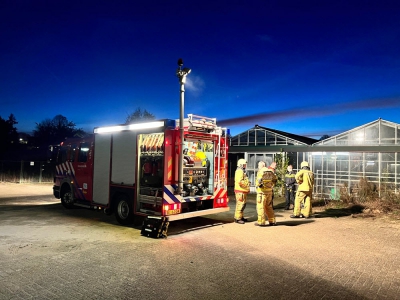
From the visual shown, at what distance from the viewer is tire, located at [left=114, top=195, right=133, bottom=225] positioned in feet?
27.1

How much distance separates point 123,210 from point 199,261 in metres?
3.78

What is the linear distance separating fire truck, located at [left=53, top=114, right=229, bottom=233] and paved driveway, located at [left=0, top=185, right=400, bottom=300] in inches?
24.7

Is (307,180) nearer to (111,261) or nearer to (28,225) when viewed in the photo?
(111,261)

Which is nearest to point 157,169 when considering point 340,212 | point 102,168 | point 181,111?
point 181,111

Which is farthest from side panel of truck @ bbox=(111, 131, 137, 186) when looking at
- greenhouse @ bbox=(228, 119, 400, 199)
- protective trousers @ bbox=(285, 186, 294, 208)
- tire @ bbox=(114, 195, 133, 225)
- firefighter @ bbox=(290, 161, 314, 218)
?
greenhouse @ bbox=(228, 119, 400, 199)

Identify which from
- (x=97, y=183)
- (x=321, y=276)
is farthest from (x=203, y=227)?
(x=321, y=276)

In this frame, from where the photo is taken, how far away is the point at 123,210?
28.0 feet

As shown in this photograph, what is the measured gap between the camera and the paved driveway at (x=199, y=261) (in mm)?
4137

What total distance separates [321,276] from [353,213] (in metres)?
7.19

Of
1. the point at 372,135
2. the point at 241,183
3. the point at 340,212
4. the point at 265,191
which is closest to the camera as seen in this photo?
the point at 265,191

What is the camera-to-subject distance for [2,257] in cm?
543

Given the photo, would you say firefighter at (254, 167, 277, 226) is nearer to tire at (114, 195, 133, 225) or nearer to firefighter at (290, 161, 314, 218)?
firefighter at (290, 161, 314, 218)

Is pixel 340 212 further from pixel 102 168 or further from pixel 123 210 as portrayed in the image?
pixel 102 168

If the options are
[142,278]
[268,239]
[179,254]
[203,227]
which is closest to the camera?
[142,278]
